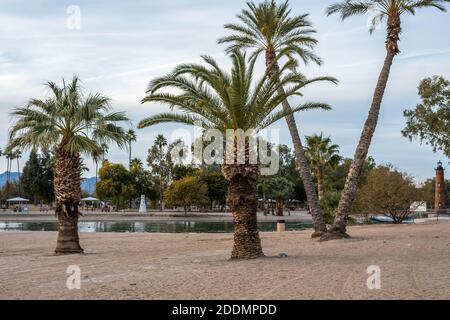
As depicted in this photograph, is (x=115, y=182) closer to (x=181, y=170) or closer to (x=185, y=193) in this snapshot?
(x=181, y=170)

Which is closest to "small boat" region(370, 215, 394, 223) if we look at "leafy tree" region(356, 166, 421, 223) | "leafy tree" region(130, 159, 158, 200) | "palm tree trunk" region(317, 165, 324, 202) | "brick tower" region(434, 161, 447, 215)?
"leafy tree" region(356, 166, 421, 223)

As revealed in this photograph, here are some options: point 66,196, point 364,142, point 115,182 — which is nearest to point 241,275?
point 66,196

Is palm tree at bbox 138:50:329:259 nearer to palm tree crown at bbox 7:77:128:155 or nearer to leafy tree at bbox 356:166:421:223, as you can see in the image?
palm tree crown at bbox 7:77:128:155

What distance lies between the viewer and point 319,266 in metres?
14.4

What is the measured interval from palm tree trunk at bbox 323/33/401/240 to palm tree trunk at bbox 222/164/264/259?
7660 millimetres

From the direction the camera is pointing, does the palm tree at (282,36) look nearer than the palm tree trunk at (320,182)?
Yes

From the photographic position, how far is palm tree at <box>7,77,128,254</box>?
67.5 feet

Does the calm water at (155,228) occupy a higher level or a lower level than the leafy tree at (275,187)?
lower

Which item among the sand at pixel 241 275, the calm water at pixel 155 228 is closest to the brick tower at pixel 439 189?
the calm water at pixel 155 228

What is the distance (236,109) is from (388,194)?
2297 centimetres

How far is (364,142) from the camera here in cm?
2316

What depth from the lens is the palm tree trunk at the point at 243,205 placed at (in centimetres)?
1659

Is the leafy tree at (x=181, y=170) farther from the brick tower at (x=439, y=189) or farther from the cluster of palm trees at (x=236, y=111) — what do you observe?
the cluster of palm trees at (x=236, y=111)
